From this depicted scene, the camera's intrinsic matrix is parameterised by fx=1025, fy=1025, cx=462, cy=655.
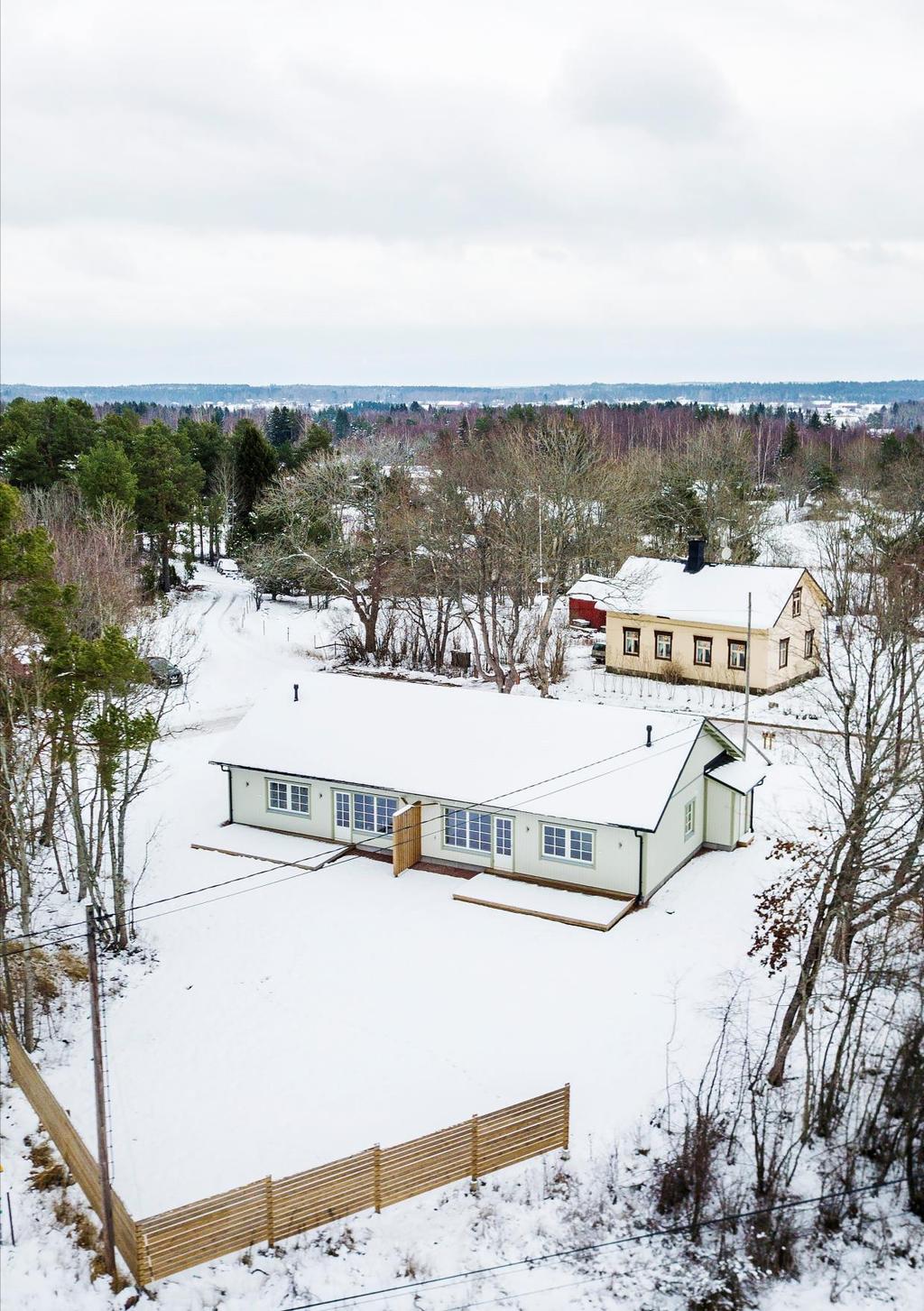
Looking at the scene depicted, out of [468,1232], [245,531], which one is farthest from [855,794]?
[245,531]

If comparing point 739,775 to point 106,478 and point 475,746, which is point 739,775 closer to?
point 475,746

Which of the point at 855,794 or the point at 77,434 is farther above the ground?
the point at 77,434

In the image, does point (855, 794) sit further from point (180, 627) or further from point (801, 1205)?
point (180, 627)

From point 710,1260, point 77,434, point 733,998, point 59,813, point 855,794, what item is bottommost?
point 710,1260

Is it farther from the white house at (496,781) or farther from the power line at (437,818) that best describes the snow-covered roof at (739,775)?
the power line at (437,818)

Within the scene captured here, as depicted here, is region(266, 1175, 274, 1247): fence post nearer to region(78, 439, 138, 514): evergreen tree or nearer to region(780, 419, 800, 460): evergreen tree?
region(78, 439, 138, 514): evergreen tree

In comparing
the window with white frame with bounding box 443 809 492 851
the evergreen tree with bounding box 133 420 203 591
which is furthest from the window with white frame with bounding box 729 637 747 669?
the evergreen tree with bounding box 133 420 203 591

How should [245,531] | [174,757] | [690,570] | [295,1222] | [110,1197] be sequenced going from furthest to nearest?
[245,531] < [690,570] < [174,757] < [295,1222] < [110,1197]
